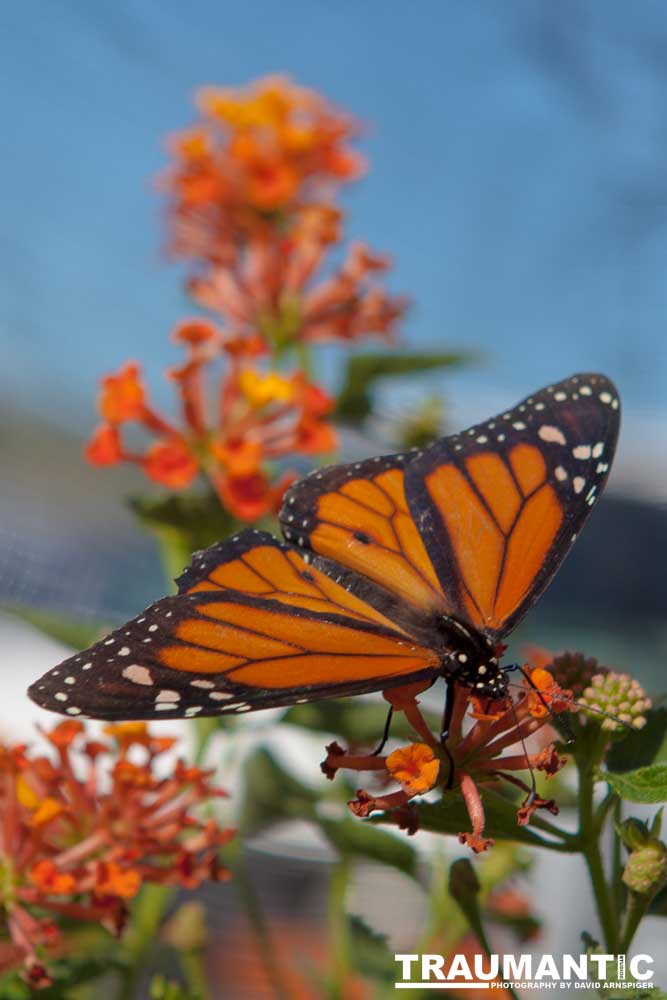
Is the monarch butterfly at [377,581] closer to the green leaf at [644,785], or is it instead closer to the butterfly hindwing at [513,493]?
the butterfly hindwing at [513,493]

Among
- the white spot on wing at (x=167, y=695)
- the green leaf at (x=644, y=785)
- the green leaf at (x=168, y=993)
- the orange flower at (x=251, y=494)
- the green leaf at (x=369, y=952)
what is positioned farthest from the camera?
the orange flower at (x=251, y=494)

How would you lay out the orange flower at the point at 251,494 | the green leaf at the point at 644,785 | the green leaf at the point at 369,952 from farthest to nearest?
the orange flower at the point at 251,494
the green leaf at the point at 369,952
the green leaf at the point at 644,785

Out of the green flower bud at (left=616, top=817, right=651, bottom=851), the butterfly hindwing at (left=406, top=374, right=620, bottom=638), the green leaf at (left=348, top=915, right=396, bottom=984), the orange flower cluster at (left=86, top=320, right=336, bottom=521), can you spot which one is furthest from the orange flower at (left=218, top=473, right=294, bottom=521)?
the green flower bud at (left=616, top=817, right=651, bottom=851)

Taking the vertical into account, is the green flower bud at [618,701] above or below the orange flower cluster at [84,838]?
above

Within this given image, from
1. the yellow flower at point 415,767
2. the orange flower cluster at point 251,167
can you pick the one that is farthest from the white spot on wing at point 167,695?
the orange flower cluster at point 251,167

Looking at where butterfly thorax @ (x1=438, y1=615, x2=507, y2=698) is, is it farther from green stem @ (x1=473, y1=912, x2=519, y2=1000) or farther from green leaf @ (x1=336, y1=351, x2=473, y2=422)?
green leaf @ (x1=336, y1=351, x2=473, y2=422)

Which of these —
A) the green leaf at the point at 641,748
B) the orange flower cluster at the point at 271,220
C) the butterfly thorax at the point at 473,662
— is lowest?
the green leaf at the point at 641,748

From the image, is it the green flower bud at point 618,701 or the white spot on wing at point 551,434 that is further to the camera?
the white spot on wing at point 551,434
